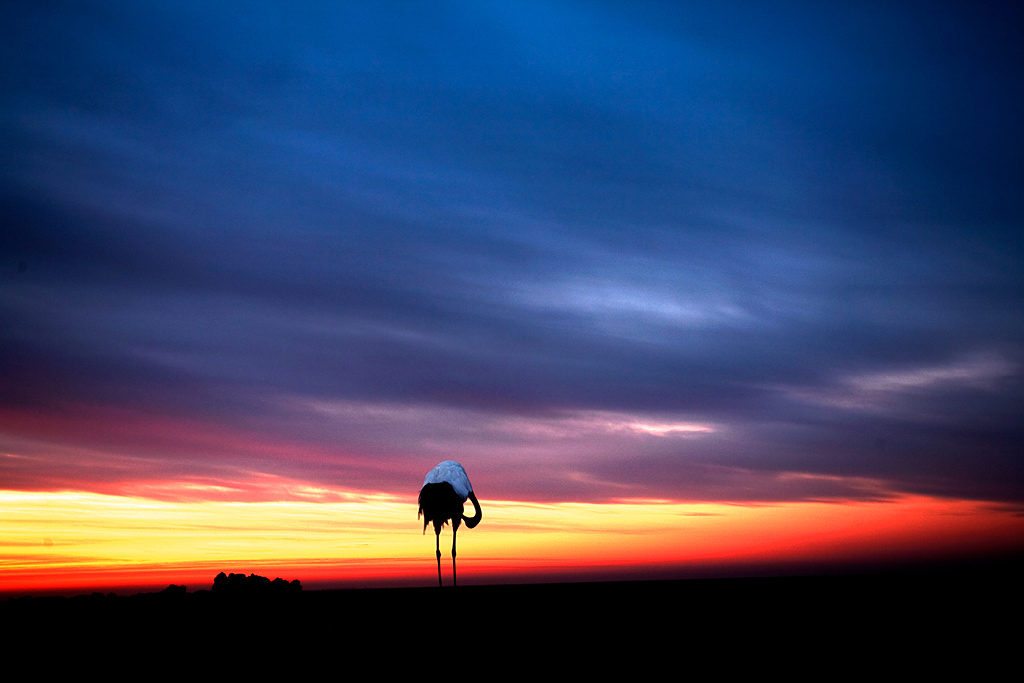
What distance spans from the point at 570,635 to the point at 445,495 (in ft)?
30.6

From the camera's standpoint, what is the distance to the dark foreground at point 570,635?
11.4m

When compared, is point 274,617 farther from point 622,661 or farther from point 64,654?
point 622,661

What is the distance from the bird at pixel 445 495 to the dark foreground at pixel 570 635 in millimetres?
3333

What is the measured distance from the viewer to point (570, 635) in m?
13.7

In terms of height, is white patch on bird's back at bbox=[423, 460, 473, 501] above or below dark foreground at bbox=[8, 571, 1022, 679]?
above

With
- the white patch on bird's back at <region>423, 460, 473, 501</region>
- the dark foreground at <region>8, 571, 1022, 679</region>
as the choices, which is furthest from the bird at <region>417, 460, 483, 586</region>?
the dark foreground at <region>8, 571, 1022, 679</region>

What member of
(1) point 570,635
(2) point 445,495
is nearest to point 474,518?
(2) point 445,495

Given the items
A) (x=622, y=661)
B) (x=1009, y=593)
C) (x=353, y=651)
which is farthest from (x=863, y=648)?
(x=1009, y=593)

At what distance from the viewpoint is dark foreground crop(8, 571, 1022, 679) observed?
11.4m

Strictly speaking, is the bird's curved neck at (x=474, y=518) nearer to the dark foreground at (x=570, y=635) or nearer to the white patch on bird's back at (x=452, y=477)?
the white patch on bird's back at (x=452, y=477)

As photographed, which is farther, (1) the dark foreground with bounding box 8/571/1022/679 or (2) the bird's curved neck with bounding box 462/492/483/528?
(2) the bird's curved neck with bounding box 462/492/483/528

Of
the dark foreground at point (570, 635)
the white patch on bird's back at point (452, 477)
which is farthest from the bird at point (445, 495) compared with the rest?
the dark foreground at point (570, 635)

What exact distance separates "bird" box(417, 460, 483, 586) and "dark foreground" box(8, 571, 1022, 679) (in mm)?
3333

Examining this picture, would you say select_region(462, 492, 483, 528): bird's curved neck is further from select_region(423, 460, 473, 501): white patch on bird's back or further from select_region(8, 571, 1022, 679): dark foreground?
select_region(8, 571, 1022, 679): dark foreground
